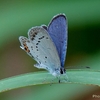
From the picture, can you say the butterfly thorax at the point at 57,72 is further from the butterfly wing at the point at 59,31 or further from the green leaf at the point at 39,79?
the green leaf at the point at 39,79

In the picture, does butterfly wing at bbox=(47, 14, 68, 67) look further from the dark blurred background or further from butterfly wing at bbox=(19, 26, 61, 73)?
the dark blurred background

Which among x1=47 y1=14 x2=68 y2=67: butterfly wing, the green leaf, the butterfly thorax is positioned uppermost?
x1=47 y1=14 x2=68 y2=67: butterfly wing

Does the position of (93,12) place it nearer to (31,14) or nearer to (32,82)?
(31,14)

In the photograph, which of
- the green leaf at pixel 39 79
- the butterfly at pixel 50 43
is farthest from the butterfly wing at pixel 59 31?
the green leaf at pixel 39 79

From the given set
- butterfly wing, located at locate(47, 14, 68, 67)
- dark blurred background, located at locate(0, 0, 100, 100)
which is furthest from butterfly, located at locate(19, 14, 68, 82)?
dark blurred background, located at locate(0, 0, 100, 100)

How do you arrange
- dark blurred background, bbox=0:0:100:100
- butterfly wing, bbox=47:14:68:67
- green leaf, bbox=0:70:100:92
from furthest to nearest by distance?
1. dark blurred background, bbox=0:0:100:100
2. butterfly wing, bbox=47:14:68:67
3. green leaf, bbox=0:70:100:92

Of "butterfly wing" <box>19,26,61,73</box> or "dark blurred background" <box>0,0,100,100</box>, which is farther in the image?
"dark blurred background" <box>0,0,100,100</box>

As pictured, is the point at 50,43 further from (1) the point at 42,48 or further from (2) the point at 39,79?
(2) the point at 39,79

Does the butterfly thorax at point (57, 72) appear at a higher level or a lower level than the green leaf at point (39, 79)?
lower
